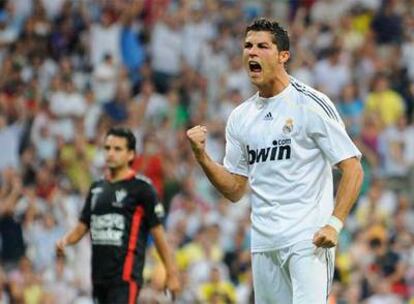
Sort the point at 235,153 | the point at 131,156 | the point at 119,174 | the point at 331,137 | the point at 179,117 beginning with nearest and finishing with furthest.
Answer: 1. the point at 331,137
2. the point at 235,153
3. the point at 119,174
4. the point at 131,156
5. the point at 179,117

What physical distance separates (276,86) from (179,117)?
1111 cm

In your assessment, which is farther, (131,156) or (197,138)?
(131,156)

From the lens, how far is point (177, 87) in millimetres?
19625

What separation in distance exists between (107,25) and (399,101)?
463 cm

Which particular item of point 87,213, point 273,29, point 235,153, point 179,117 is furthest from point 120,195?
point 179,117

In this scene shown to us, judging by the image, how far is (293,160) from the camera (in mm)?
7953

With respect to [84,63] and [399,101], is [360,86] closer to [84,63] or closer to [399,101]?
[399,101]

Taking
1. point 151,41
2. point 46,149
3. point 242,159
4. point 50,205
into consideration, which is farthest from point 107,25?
point 242,159

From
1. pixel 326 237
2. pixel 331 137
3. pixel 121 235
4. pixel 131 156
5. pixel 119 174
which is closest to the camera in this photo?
pixel 326 237

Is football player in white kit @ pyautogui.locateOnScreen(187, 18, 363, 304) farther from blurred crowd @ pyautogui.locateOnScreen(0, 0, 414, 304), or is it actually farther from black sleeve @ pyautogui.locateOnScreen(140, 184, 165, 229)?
blurred crowd @ pyautogui.locateOnScreen(0, 0, 414, 304)

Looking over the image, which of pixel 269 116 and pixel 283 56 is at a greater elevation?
pixel 283 56

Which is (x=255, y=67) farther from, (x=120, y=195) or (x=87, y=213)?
(x=87, y=213)

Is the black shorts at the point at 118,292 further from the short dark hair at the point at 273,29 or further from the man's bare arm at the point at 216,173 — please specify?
the short dark hair at the point at 273,29

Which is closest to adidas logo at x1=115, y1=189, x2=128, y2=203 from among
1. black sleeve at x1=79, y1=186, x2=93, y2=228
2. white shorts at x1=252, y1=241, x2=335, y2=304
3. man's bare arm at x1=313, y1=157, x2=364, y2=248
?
black sleeve at x1=79, y1=186, x2=93, y2=228
